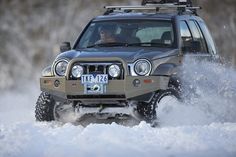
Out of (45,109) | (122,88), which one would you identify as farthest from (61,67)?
(122,88)

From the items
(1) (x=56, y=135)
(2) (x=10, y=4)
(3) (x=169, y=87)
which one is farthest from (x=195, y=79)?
(2) (x=10, y=4)

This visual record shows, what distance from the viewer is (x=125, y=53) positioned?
11.6 meters

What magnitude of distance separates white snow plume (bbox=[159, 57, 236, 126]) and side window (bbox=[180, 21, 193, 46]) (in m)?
0.25

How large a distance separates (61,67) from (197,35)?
8.64ft

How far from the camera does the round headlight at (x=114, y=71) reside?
11.4 meters

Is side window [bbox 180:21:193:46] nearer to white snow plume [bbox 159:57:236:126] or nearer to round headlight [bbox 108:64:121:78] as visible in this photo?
white snow plume [bbox 159:57:236:126]

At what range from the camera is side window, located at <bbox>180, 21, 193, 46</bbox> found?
490 inches

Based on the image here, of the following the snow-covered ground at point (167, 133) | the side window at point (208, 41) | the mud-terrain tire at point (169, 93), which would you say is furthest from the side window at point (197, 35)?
the mud-terrain tire at point (169, 93)

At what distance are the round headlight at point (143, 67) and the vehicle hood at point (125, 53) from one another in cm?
7

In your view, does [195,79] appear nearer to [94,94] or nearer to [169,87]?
[169,87]

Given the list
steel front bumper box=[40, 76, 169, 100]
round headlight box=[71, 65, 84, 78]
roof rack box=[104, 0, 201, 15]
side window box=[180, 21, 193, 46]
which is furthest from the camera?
roof rack box=[104, 0, 201, 15]

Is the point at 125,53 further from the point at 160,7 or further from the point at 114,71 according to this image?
the point at 160,7

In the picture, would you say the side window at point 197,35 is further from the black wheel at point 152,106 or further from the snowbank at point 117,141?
the snowbank at point 117,141

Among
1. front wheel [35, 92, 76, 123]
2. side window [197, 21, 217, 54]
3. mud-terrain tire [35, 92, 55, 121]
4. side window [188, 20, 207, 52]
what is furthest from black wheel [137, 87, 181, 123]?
side window [197, 21, 217, 54]
